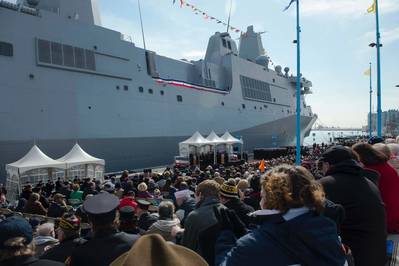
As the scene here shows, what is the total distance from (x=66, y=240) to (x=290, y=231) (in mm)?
2361

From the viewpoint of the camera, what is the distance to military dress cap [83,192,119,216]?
8.05 feet

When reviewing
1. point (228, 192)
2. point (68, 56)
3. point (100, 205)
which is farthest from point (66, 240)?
point (68, 56)

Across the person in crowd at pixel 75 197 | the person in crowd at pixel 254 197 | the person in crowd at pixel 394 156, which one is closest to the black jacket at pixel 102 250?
the person in crowd at pixel 254 197

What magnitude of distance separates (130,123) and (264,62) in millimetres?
Answer: 20864

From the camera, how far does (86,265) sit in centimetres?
226

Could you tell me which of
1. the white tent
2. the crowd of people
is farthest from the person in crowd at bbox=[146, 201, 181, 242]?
the white tent

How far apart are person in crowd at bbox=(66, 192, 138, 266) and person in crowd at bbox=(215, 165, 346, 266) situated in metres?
0.90

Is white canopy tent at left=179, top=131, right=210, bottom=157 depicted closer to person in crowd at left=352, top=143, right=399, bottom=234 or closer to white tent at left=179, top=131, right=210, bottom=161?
white tent at left=179, top=131, right=210, bottom=161

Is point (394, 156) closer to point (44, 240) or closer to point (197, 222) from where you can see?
point (197, 222)

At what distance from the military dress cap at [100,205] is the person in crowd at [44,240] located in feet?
4.25

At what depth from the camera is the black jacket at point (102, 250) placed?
7.42 feet

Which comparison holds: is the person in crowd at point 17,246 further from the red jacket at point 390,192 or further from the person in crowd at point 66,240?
the red jacket at point 390,192

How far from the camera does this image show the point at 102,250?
2.31 m

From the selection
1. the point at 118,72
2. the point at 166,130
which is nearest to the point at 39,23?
the point at 118,72
